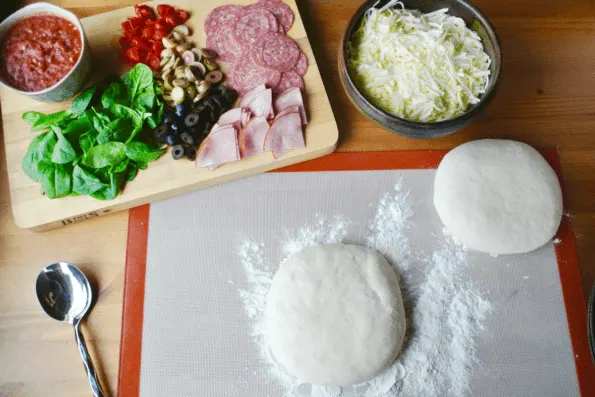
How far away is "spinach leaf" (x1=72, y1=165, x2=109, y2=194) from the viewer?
1.49m

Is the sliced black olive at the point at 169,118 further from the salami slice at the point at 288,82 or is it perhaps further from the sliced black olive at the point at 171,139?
the salami slice at the point at 288,82

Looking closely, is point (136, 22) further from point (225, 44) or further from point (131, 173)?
point (131, 173)

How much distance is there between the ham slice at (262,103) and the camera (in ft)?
5.13

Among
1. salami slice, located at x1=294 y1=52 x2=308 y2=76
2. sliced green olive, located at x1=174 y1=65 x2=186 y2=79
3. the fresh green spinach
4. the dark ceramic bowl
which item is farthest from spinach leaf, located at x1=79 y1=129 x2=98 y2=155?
the dark ceramic bowl

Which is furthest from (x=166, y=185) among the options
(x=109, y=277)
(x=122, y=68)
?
(x=122, y=68)

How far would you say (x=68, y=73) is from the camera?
4.88 feet

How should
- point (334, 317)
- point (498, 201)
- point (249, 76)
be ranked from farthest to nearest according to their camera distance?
point (249, 76) < point (498, 201) < point (334, 317)

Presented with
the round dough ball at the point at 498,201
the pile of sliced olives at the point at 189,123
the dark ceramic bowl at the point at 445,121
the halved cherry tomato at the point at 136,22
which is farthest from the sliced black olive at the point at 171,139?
the round dough ball at the point at 498,201

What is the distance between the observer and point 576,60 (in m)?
1.76

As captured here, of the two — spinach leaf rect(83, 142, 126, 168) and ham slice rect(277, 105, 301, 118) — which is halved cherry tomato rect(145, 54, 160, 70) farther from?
ham slice rect(277, 105, 301, 118)

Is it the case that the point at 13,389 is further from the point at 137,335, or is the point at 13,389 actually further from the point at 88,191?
the point at 88,191

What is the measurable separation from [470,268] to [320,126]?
0.65 metres

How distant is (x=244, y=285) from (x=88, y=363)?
496 mm

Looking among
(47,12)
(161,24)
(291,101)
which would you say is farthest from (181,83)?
(47,12)
